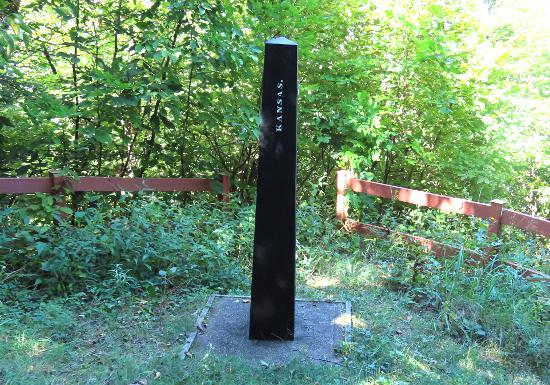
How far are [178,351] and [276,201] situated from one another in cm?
142

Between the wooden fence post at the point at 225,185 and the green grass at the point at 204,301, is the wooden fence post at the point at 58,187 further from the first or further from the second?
the wooden fence post at the point at 225,185

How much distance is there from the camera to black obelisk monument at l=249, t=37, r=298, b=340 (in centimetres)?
386

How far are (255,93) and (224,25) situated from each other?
1.41 meters

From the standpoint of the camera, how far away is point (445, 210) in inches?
231

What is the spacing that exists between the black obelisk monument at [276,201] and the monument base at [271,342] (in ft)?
0.51

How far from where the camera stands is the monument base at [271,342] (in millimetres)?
3738

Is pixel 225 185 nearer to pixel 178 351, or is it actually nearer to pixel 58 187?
pixel 58 187

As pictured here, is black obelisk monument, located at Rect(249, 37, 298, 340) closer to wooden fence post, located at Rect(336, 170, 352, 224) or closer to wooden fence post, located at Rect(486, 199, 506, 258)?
wooden fence post, located at Rect(486, 199, 506, 258)

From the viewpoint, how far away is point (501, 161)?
766 cm

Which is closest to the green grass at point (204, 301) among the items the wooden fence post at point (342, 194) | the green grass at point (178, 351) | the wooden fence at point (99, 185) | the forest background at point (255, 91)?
the green grass at point (178, 351)

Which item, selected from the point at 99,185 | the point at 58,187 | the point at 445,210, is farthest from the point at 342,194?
the point at 58,187

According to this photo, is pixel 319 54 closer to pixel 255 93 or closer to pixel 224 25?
pixel 255 93

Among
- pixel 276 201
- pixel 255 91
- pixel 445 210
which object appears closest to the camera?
pixel 276 201

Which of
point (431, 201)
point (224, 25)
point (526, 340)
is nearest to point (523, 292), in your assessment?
point (526, 340)
